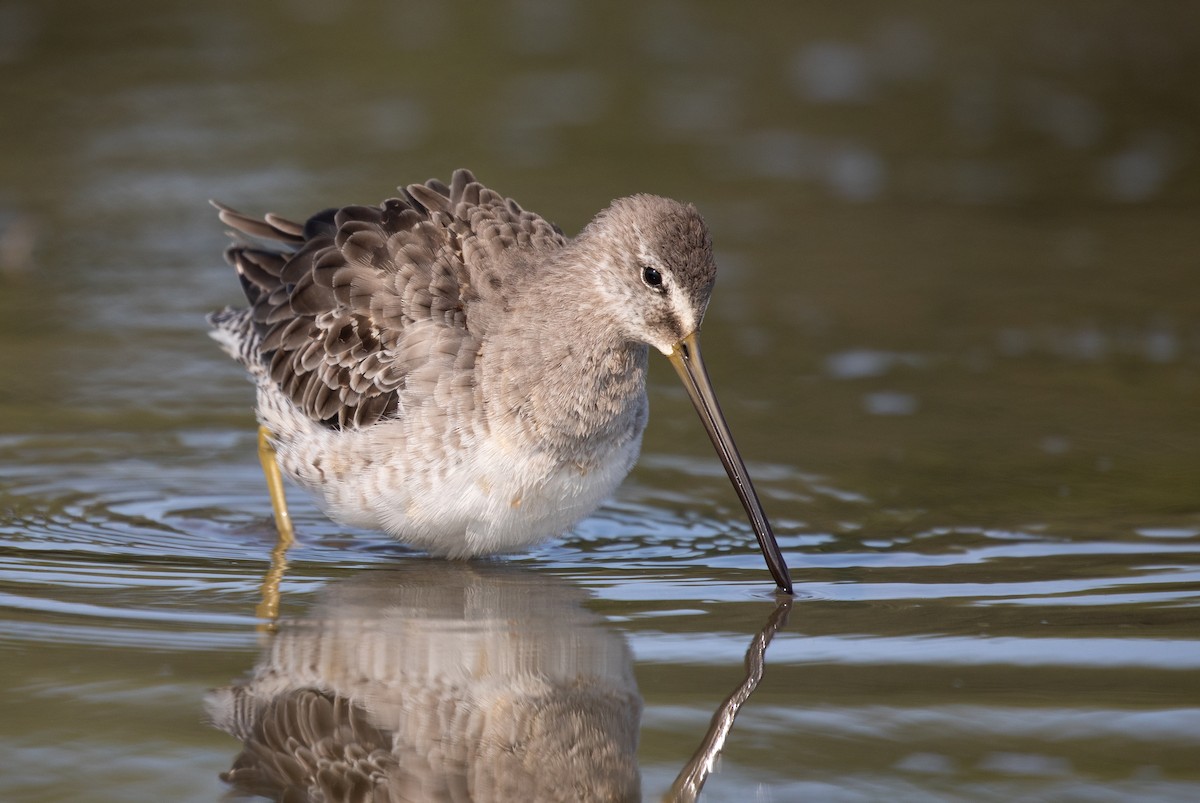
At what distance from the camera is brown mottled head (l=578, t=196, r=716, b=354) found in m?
5.29

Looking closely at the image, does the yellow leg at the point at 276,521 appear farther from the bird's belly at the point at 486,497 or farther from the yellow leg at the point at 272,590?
the bird's belly at the point at 486,497

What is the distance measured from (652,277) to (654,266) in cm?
5

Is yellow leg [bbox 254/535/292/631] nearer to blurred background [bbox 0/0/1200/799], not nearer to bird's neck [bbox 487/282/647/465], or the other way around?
blurred background [bbox 0/0/1200/799]

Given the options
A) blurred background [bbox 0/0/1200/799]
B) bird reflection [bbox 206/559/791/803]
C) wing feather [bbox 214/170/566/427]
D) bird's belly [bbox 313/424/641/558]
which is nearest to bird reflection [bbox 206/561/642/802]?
bird reflection [bbox 206/559/791/803]

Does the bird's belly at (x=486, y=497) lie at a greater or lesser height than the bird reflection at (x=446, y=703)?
greater

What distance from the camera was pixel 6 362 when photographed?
7.53 m

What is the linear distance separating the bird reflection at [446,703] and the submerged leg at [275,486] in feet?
2.73

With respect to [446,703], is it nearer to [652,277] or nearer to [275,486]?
[652,277]

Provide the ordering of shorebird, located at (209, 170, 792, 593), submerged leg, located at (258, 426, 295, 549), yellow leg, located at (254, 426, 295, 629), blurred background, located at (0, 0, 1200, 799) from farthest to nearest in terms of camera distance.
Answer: submerged leg, located at (258, 426, 295, 549) → shorebird, located at (209, 170, 792, 593) → yellow leg, located at (254, 426, 295, 629) → blurred background, located at (0, 0, 1200, 799)

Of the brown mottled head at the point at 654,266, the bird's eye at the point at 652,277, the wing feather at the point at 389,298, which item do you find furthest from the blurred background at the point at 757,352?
the bird's eye at the point at 652,277

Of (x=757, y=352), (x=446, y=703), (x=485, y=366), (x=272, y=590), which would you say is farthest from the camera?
(x=757, y=352)

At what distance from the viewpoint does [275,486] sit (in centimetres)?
621

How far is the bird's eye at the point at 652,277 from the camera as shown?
5.36m

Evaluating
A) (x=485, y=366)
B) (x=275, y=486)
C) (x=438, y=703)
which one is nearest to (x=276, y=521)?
(x=275, y=486)
